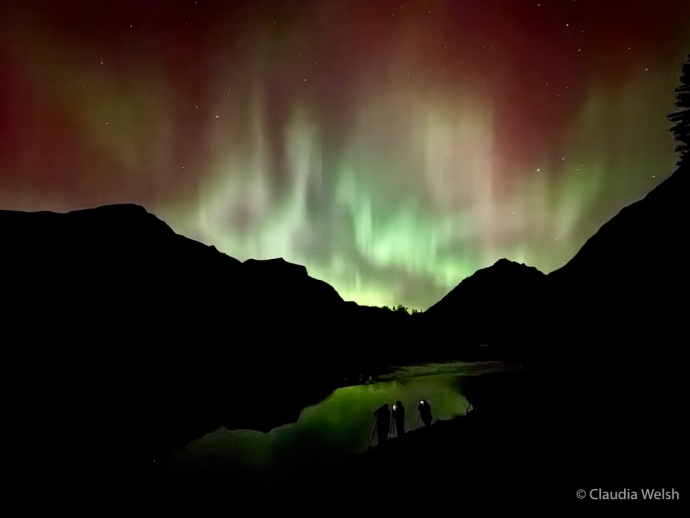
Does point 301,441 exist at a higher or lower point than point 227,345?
lower

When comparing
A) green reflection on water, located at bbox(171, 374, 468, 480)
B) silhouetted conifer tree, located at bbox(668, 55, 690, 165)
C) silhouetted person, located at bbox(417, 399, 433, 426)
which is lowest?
green reflection on water, located at bbox(171, 374, 468, 480)

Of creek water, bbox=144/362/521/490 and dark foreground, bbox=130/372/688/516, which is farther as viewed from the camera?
creek water, bbox=144/362/521/490

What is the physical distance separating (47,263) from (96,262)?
15455mm

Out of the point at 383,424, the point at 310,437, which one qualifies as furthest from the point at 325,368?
the point at 383,424

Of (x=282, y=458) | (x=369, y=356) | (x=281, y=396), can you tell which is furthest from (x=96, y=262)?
(x=282, y=458)

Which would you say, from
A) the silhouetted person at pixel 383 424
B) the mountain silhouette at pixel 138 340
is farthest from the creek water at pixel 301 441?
the mountain silhouette at pixel 138 340

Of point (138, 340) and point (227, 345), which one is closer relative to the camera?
point (138, 340)

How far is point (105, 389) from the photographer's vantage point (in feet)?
215

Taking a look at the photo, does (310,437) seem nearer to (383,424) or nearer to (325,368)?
(383,424)

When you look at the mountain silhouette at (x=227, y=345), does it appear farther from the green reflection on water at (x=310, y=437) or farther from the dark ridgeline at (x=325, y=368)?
the green reflection on water at (x=310, y=437)

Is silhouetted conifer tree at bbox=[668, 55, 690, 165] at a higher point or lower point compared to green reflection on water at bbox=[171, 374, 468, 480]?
higher

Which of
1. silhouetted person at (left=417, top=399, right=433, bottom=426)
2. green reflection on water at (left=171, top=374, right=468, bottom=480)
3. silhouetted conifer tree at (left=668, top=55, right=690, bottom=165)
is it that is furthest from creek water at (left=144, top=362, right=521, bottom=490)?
silhouetted conifer tree at (left=668, top=55, right=690, bottom=165)

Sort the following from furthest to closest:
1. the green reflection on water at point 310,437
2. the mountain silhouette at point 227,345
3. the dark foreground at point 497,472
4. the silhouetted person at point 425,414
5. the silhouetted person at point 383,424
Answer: the green reflection on water at point 310,437
the mountain silhouette at point 227,345
the silhouetted person at point 425,414
the silhouetted person at point 383,424
the dark foreground at point 497,472

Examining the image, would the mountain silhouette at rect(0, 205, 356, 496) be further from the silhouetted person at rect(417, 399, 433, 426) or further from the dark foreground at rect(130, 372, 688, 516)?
the silhouetted person at rect(417, 399, 433, 426)
